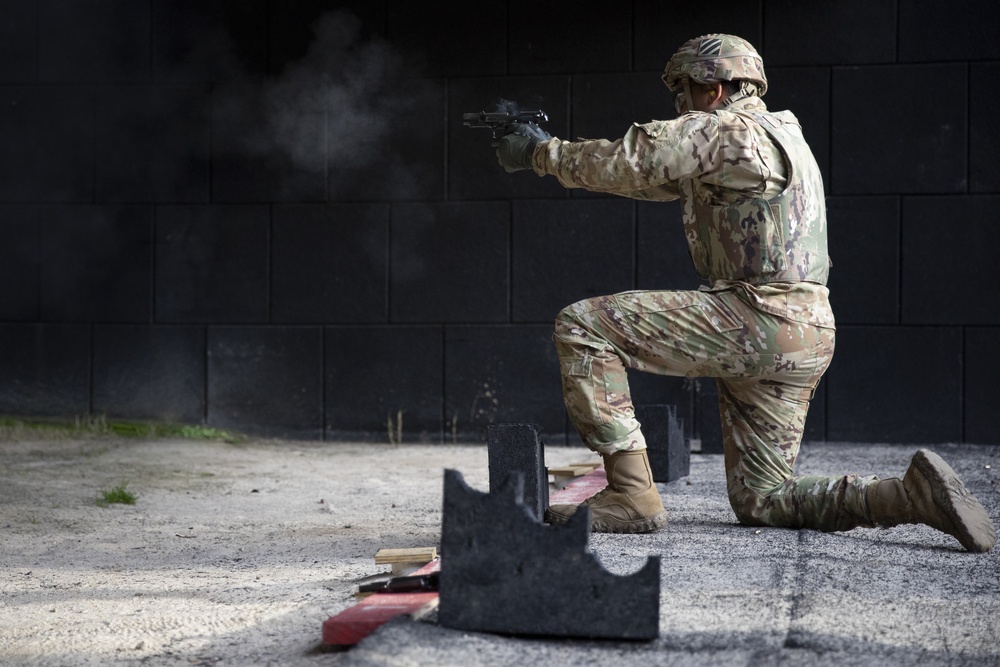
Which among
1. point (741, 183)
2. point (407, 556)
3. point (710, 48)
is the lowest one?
point (407, 556)

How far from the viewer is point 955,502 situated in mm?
2844

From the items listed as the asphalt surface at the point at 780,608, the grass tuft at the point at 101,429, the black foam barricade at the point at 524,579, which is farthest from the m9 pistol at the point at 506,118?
the grass tuft at the point at 101,429

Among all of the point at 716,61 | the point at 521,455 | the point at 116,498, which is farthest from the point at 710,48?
the point at 116,498

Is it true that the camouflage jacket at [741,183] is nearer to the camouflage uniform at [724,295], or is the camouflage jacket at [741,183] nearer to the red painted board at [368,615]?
the camouflage uniform at [724,295]

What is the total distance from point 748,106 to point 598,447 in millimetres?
1058

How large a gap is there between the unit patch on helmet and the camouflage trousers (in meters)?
0.68

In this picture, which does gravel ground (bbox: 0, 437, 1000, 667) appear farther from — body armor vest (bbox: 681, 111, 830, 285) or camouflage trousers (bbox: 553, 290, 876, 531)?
body armor vest (bbox: 681, 111, 830, 285)

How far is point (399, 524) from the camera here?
3.81m

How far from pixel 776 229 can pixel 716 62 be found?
508 mm

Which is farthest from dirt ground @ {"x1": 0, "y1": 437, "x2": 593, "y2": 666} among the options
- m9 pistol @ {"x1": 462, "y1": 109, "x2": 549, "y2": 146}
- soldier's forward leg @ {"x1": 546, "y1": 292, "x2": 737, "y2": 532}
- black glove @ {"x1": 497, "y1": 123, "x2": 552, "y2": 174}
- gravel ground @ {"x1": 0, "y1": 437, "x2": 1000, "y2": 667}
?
m9 pistol @ {"x1": 462, "y1": 109, "x2": 549, "y2": 146}

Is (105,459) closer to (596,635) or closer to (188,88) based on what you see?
(188,88)

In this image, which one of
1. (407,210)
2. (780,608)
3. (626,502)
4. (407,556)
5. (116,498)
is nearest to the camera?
(780,608)

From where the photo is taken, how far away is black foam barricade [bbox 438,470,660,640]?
2.03m

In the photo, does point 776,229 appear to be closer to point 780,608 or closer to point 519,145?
point 519,145
